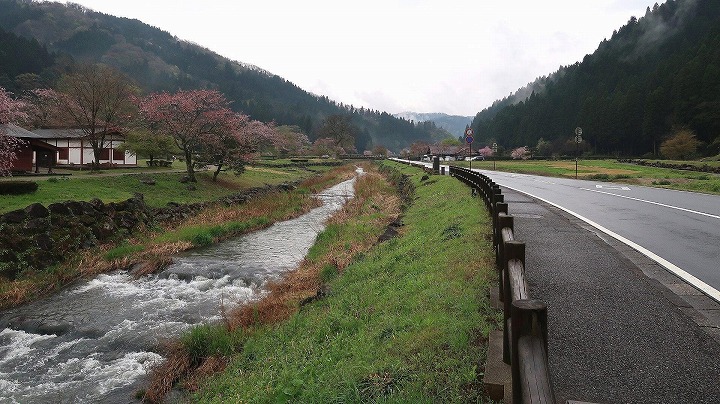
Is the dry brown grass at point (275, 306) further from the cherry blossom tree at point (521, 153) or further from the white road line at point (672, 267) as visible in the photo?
the cherry blossom tree at point (521, 153)

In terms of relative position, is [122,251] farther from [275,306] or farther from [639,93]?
[639,93]

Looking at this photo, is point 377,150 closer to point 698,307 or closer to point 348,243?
point 348,243

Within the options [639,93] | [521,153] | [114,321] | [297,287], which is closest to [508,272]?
[297,287]

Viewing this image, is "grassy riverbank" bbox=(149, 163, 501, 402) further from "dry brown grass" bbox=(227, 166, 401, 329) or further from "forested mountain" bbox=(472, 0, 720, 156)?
"forested mountain" bbox=(472, 0, 720, 156)

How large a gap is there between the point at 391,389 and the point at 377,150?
128 metres

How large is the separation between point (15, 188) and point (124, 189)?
631 centimetres

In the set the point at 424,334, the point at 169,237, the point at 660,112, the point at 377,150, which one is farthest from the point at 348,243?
the point at 377,150

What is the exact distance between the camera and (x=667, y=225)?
10.7 meters

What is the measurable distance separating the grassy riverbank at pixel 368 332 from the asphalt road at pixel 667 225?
287 centimetres

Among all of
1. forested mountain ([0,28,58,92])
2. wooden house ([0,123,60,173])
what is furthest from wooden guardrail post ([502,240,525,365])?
forested mountain ([0,28,58,92])

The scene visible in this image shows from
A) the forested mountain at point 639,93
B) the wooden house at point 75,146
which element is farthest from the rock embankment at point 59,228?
the forested mountain at point 639,93

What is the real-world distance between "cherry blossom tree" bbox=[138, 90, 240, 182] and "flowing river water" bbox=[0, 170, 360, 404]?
18.4 m

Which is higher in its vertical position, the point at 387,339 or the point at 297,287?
the point at 387,339

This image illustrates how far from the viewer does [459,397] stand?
3.61m
